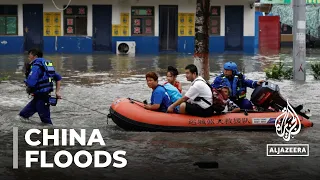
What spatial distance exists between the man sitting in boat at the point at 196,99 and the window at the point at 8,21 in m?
24.9

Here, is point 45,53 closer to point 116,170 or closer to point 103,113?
point 103,113

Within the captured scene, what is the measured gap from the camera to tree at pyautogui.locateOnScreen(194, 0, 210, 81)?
17.1m

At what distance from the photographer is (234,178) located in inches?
282

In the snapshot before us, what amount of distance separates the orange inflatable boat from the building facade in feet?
77.9

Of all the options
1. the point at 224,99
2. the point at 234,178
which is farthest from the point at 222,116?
the point at 234,178

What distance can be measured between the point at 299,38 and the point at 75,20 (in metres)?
17.3

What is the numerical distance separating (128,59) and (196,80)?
18.9 m

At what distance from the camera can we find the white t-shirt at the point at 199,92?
1012cm

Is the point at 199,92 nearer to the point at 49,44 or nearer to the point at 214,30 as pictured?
the point at 49,44

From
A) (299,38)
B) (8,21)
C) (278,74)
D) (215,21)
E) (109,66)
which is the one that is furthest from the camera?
(215,21)

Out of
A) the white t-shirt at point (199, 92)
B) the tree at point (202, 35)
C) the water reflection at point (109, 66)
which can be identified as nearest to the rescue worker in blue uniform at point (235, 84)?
the white t-shirt at point (199, 92)

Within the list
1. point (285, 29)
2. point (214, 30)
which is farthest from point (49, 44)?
point (285, 29)

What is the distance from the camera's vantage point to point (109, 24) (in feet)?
111

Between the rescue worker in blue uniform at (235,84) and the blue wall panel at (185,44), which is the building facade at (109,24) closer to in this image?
the blue wall panel at (185,44)
